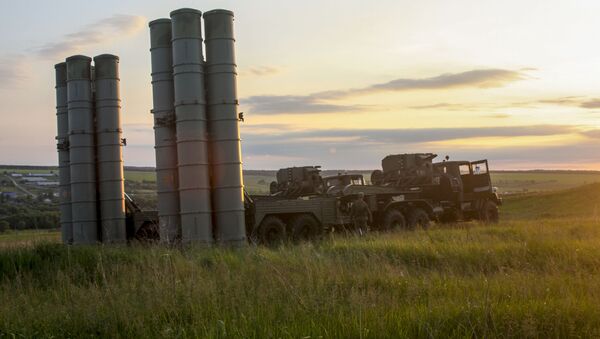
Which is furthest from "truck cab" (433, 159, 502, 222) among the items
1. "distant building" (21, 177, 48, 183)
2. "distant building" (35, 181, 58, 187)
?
"distant building" (21, 177, 48, 183)

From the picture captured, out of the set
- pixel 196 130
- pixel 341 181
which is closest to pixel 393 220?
pixel 341 181

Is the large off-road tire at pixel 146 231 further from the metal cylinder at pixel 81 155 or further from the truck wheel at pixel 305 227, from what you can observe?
the truck wheel at pixel 305 227

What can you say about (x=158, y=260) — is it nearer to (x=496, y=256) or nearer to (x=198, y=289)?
(x=198, y=289)

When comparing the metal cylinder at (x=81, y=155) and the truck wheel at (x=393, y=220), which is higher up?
the metal cylinder at (x=81, y=155)

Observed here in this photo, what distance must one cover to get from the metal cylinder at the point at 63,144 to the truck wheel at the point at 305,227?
674 cm

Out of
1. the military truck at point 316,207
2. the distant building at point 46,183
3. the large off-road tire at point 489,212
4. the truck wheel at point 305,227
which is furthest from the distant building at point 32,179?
the truck wheel at point 305,227

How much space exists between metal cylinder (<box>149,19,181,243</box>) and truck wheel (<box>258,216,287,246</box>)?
300 centimetres

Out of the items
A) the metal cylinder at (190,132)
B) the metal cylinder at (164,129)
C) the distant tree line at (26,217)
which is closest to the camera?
the metal cylinder at (190,132)

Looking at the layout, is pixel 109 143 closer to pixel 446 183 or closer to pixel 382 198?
pixel 382 198

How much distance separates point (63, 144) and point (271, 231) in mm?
6933

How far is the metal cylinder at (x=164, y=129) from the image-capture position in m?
16.7

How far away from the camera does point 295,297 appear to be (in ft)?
25.4

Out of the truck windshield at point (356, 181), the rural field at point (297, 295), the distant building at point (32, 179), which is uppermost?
the distant building at point (32, 179)

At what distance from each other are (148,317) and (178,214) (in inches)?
377
